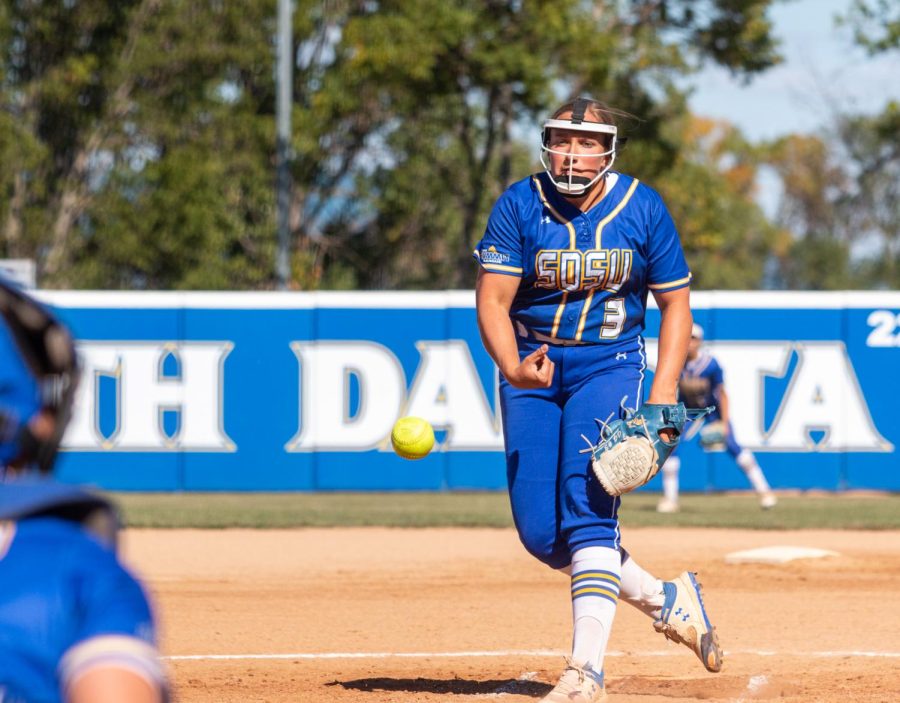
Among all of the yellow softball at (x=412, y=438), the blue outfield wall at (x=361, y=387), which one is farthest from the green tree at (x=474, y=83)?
the yellow softball at (x=412, y=438)

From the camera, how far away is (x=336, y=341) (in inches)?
684

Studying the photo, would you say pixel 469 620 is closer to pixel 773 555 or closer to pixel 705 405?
pixel 773 555

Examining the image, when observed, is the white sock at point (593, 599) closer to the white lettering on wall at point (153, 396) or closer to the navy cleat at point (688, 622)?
the navy cleat at point (688, 622)

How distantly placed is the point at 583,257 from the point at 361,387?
475 inches

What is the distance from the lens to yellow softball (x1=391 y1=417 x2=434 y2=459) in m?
7.45

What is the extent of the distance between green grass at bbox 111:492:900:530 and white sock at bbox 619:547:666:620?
26.1ft

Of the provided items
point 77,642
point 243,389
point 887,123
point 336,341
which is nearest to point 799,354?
point 336,341

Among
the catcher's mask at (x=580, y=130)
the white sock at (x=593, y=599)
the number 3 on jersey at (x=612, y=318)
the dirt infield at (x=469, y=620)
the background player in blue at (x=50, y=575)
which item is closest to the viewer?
the background player in blue at (x=50, y=575)

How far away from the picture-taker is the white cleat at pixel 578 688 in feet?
16.5

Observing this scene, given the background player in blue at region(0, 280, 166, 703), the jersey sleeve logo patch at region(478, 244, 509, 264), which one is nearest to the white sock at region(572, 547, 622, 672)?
the jersey sleeve logo patch at region(478, 244, 509, 264)

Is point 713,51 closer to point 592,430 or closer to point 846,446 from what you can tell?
point 846,446

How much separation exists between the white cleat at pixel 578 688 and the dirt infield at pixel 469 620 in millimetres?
536

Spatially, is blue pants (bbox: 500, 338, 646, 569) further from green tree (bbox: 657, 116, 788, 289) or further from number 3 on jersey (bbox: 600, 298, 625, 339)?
green tree (bbox: 657, 116, 788, 289)

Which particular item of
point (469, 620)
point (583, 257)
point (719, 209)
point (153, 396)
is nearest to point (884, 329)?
point (153, 396)
